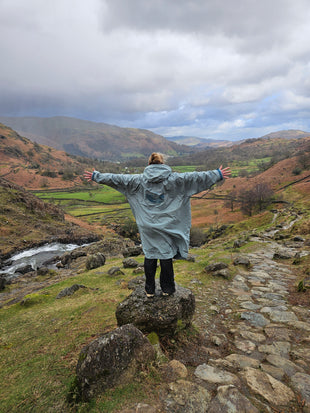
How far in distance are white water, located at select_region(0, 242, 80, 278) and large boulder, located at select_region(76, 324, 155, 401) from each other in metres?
20.2

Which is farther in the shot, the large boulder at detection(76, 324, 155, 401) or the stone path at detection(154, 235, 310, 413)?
the large boulder at detection(76, 324, 155, 401)

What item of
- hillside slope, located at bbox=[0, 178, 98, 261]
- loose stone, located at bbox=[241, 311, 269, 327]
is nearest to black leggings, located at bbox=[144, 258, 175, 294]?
loose stone, located at bbox=[241, 311, 269, 327]

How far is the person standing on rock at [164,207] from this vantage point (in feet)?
14.8

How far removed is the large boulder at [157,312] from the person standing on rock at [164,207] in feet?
0.83

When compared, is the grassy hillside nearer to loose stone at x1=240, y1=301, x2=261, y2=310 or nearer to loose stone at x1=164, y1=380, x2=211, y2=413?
loose stone at x1=240, y1=301, x2=261, y2=310

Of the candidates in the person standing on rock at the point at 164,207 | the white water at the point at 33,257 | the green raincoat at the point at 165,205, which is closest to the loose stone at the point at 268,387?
the person standing on rock at the point at 164,207

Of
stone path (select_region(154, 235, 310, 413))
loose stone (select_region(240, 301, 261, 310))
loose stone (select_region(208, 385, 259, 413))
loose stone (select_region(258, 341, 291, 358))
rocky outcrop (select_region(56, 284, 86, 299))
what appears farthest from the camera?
rocky outcrop (select_region(56, 284, 86, 299))

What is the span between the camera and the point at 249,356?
410cm

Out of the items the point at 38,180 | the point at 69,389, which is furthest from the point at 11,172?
the point at 69,389

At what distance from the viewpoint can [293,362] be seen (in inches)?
149

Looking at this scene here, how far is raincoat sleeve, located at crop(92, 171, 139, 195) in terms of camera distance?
15.7 ft

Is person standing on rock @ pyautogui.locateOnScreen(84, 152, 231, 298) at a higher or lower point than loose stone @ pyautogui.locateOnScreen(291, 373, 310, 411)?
higher

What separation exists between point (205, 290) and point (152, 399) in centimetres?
508

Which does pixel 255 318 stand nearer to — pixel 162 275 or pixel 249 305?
pixel 249 305
